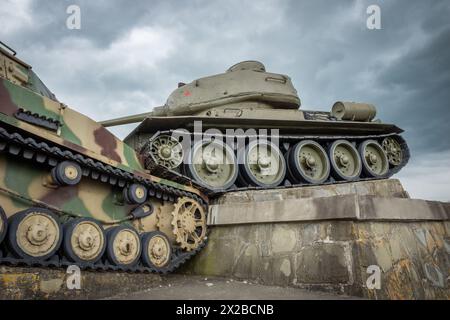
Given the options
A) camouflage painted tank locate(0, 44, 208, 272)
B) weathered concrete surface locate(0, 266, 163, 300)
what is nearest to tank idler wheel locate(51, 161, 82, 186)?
camouflage painted tank locate(0, 44, 208, 272)

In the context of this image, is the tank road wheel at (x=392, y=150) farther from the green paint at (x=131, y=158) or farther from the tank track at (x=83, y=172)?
the green paint at (x=131, y=158)

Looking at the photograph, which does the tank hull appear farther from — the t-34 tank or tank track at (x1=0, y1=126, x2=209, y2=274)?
tank track at (x1=0, y1=126, x2=209, y2=274)

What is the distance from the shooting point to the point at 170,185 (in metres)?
5.46

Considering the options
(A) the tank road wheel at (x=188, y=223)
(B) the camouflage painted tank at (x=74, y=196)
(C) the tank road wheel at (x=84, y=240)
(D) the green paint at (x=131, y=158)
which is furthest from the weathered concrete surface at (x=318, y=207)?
(C) the tank road wheel at (x=84, y=240)

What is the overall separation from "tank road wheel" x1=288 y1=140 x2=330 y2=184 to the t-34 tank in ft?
0.08

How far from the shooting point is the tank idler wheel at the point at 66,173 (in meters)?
3.95

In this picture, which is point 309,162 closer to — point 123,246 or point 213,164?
point 213,164

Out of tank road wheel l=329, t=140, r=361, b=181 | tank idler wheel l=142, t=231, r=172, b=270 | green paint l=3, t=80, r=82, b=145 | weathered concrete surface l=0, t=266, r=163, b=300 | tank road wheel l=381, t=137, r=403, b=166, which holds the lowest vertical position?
weathered concrete surface l=0, t=266, r=163, b=300

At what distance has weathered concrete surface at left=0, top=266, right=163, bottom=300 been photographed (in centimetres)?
331

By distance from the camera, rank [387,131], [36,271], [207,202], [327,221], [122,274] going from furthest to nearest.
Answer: [387,131]
[207,202]
[327,221]
[122,274]
[36,271]

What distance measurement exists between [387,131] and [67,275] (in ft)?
31.3

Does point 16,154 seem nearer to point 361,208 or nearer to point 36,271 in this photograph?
point 36,271

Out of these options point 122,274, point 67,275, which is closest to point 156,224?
point 122,274
